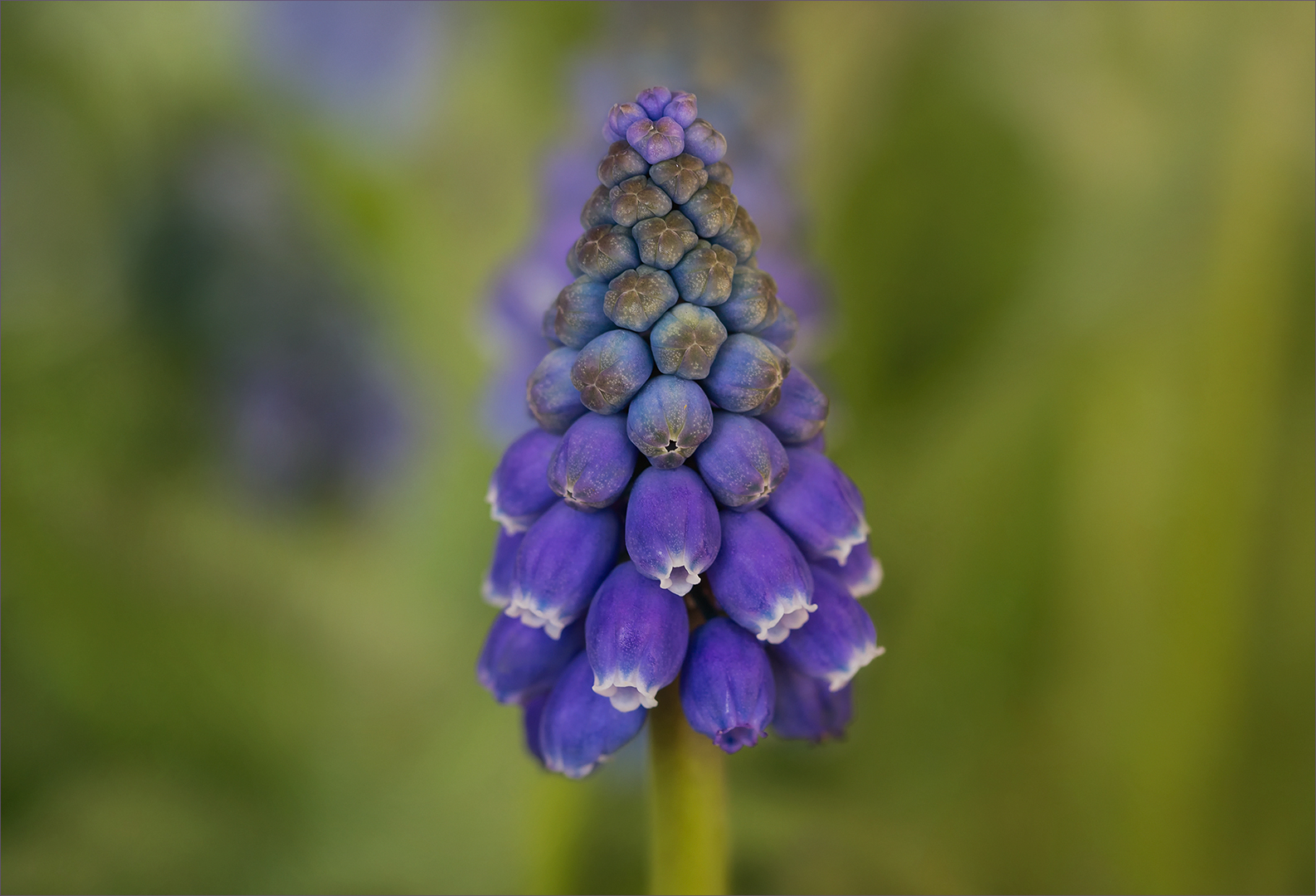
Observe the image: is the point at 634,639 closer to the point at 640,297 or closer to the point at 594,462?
the point at 594,462

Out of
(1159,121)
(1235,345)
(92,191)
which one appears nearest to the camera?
(1235,345)

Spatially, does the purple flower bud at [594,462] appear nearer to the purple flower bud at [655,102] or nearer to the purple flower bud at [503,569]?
the purple flower bud at [503,569]

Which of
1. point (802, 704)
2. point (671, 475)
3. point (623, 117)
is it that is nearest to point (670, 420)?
point (671, 475)

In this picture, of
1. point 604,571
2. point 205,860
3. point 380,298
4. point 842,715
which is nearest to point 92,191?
point 380,298

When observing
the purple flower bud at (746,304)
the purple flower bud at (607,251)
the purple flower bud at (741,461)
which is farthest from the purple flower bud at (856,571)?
the purple flower bud at (607,251)

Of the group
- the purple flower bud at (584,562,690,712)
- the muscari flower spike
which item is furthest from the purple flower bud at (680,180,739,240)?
the purple flower bud at (584,562,690,712)

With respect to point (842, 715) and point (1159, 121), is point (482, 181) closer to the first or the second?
point (1159, 121)
